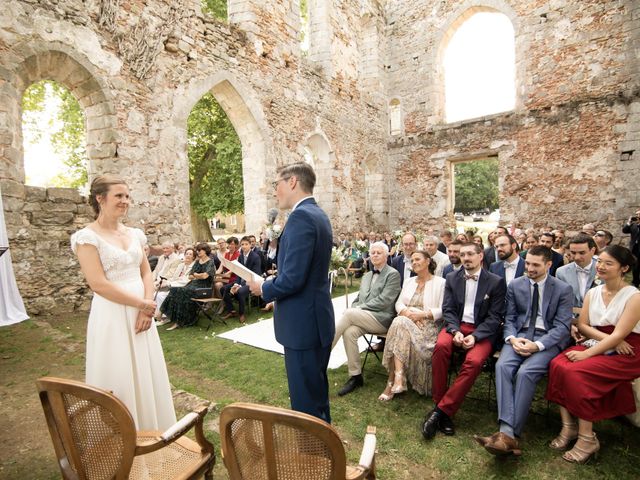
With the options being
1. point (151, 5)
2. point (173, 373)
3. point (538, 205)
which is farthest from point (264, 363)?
point (538, 205)

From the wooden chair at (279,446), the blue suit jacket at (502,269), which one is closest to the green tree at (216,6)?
the blue suit jacket at (502,269)

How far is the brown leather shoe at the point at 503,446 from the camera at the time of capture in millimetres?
2658

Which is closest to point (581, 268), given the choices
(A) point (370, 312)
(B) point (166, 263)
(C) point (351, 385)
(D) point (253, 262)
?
(A) point (370, 312)

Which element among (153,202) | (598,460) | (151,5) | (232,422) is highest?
(151,5)

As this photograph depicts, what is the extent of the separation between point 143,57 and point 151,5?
1.18 m

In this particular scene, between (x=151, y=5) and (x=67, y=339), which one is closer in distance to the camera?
(x=67, y=339)

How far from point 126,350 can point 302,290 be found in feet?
3.68

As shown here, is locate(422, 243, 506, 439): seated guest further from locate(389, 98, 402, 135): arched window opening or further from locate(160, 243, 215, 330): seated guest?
locate(389, 98, 402, 135): arched window opening

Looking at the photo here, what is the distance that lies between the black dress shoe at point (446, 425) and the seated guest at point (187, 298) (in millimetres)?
4779

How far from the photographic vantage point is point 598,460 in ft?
8.97

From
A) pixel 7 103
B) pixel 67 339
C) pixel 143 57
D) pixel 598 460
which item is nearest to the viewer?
pixel 598 460

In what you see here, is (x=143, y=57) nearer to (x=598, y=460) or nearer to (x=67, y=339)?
(x=67, y=339)

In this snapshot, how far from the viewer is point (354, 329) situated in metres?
4.20

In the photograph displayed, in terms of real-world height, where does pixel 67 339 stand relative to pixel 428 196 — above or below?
below
